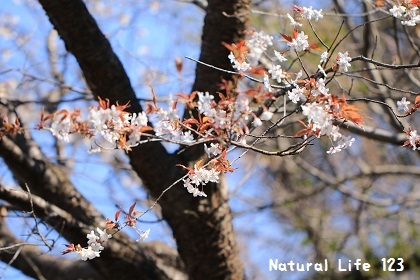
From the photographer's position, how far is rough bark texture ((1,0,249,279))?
3.33m

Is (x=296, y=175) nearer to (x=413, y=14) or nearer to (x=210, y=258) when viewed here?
(x=210, y=258)

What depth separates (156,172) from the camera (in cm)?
367

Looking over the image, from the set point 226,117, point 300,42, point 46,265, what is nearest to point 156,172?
point 46,265

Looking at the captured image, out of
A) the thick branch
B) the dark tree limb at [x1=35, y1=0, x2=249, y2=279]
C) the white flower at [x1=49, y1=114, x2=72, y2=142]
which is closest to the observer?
the white flower at [x1=49, y1=114, x2=72, y2=142]

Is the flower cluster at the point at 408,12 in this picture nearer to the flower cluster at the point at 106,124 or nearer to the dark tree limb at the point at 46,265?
the flower cluster at the point at 106,124

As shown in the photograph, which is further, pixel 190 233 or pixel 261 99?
pixel 190 233

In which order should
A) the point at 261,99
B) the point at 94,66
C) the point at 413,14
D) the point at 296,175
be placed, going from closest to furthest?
the point at 261,99, the point at 413,14, the point at 94,66, the point at 296,175

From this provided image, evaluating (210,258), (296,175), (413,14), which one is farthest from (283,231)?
(413,14)

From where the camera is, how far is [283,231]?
9273 millimetres

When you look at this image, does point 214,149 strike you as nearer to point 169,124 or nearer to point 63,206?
point 169,124

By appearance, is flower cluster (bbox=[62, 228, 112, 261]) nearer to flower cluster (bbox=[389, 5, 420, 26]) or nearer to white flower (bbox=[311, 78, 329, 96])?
white flower (bbox=[311, 78, 329, 96])

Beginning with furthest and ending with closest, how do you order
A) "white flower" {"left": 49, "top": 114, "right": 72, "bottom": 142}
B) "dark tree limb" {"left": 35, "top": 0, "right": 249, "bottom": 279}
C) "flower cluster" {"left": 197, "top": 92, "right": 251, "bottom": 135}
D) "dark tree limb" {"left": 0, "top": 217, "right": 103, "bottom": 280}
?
"dark tree limb" {"left": 0, "top": 217, "right": 103, "bottom": 280} → "dark tree limb" {"left": 35, "top": 0, "right": 249, "bottom": 279} → "white flower" {"left": 49, "top": 114, "right": 72, "bottom": 142} → "flower cluster" {"left": 197, "top": 92, "right": 251, "bottom": 135}

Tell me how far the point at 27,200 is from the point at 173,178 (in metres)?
0.88

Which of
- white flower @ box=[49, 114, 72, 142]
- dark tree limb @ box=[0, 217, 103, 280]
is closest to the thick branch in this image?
dark tree limb @ box=[0, 217, 103, 280]
